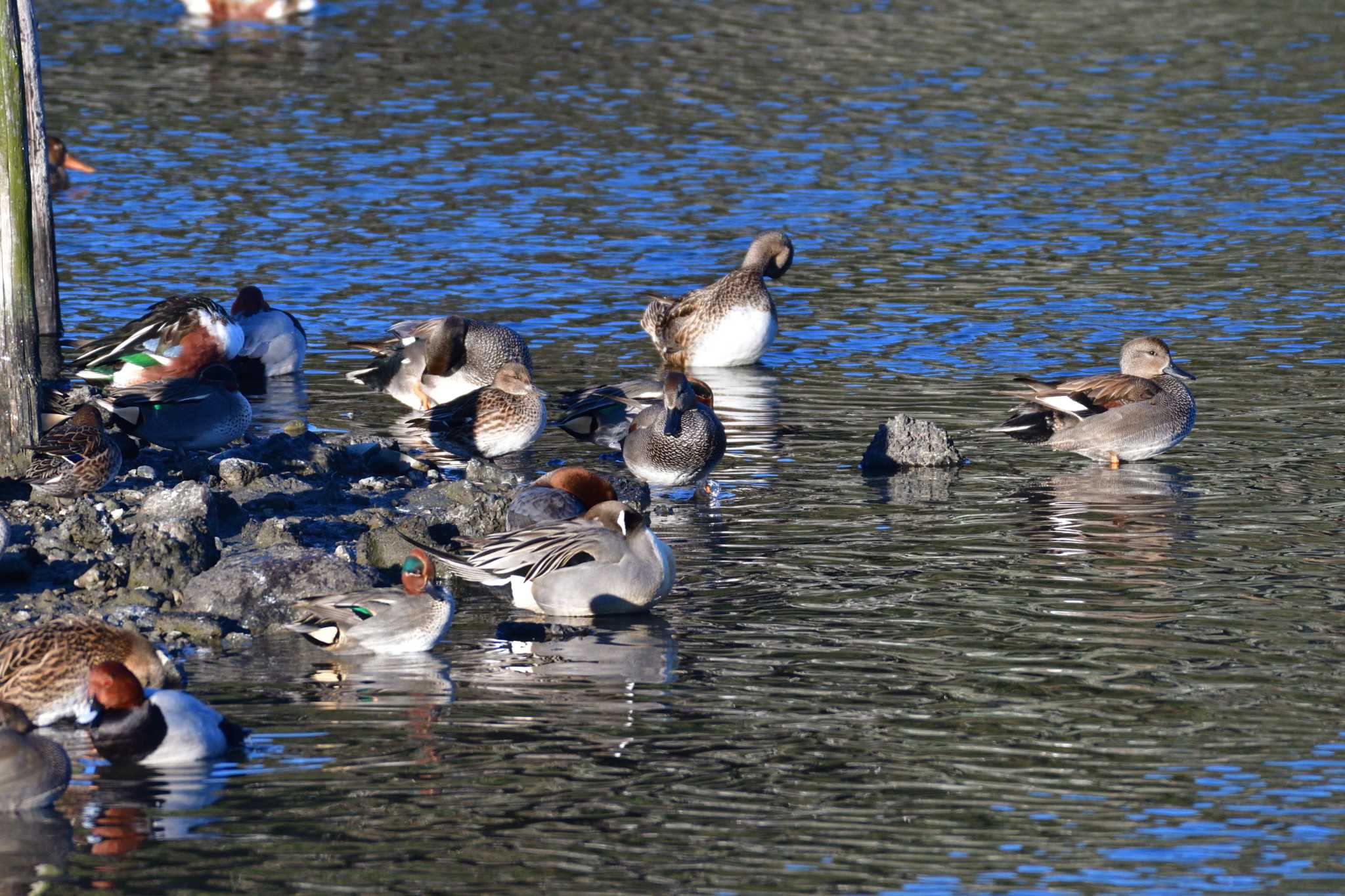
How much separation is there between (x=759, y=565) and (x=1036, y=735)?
3326 mm

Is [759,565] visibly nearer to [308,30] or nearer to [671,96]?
[671,96]

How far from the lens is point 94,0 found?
4353cm

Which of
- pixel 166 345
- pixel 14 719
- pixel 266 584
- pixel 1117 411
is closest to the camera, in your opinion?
pixel 14 719

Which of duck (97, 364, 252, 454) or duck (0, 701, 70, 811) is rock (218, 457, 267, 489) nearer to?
duck (97, 364, 252, 454)

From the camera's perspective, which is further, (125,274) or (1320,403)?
(125,274)

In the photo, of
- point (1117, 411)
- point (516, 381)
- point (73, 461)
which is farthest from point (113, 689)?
point (1117, 411)

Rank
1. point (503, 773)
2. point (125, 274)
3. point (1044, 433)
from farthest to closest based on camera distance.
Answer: point (125, 274) < point (1044, 433) < point (503, 773)

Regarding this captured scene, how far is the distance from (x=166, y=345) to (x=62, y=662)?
26.1 ft

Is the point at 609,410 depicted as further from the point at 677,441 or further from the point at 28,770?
the point at 28,770

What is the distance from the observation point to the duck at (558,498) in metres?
12.3

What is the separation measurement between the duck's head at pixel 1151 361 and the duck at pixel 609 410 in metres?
3.32

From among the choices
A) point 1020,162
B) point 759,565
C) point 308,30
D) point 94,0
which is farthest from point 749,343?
point 94,0

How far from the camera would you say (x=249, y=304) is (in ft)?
59.1

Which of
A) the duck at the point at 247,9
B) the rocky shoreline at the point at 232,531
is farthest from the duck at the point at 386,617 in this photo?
the duck at the point at 247,9
